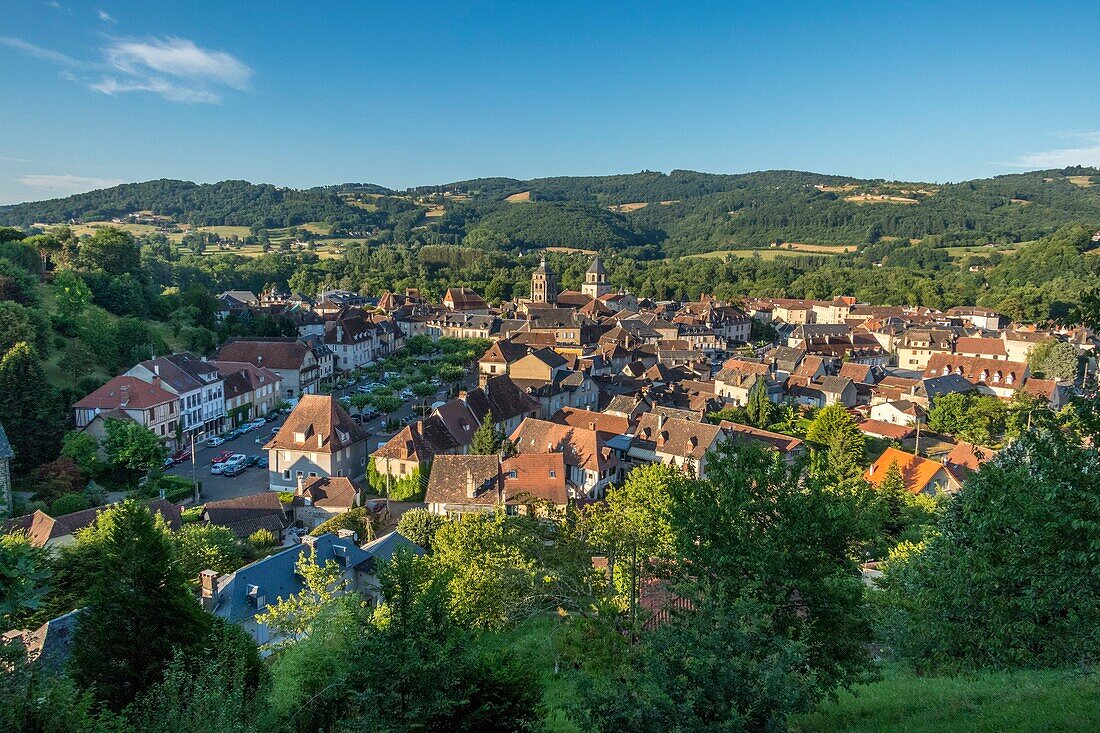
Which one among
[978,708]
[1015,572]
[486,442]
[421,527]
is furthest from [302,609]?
[486,442]

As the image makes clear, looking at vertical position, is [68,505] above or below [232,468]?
above

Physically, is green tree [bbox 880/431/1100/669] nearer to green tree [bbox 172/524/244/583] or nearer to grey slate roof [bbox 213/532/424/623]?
grey slate roof [bbox 213/532/424/623]

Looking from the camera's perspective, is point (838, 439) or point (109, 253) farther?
point (109, 253)

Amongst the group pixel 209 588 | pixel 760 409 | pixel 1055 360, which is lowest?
pixel 760 409

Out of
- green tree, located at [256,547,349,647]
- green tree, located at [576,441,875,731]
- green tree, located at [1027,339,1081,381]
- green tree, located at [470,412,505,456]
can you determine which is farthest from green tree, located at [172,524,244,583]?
green tree, located at [1027,339,1081,381]

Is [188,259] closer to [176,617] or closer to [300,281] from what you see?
[300,281]

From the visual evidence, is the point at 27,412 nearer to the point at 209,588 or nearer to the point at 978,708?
the point at 209,588

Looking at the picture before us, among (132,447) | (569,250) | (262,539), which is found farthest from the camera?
(569,250)

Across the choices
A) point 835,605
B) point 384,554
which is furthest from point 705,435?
point 835,605
